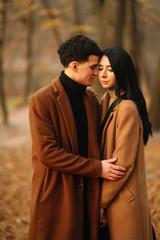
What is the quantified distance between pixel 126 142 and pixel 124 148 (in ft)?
0.17

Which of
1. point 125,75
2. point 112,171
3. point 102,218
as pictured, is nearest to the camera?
point 112,171

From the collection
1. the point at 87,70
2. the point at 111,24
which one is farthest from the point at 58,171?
the point at 111,24

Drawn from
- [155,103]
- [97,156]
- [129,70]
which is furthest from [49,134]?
[155,103]

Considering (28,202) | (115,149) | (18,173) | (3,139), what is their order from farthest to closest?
(3,139)
(18,173)
(28,202)
(115,149)

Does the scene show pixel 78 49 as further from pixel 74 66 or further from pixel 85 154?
pixel 85 154

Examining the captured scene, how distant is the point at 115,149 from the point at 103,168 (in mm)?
192

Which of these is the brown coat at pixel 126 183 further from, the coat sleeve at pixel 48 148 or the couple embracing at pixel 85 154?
the coat sleeve at pixel 48 148

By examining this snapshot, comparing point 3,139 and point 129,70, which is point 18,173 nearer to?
point 3,139

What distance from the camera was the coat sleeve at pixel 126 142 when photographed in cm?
197

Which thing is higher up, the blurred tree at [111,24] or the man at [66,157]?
the blurred tree at [111,24]

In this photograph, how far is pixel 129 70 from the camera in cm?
206

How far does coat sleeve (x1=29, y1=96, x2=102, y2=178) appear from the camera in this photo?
73.0 inches

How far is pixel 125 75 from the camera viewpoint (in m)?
2.06

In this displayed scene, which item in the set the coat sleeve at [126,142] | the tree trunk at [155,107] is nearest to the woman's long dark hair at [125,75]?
the coat sleeve at [126,142]
